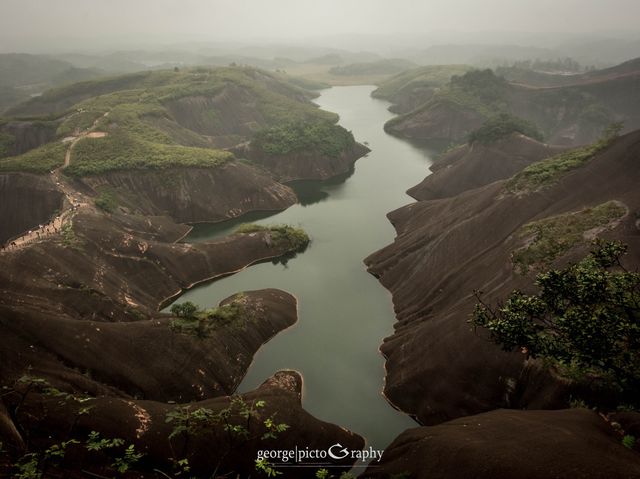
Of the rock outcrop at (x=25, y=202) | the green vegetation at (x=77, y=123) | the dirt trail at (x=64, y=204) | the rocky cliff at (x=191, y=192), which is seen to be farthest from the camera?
the green vegetation at (x=77, y=123)

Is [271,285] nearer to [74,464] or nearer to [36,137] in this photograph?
[74,464]

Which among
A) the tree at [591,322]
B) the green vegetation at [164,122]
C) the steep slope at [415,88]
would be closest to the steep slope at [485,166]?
the green vegetation at [164,122]

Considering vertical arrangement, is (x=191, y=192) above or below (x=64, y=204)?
below

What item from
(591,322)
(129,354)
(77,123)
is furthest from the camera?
(77,123)

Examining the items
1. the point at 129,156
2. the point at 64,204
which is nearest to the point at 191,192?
the point at 129,156

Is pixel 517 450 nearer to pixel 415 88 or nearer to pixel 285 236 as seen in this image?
pixel 285 236

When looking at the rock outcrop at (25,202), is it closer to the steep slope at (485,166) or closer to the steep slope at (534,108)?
the steep slope at (485,166)
